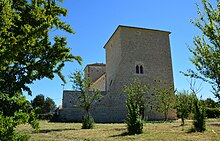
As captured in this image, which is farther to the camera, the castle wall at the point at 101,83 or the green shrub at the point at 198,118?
the castle wall at the point at 101,83

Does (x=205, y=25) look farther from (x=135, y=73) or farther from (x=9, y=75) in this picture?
(x=135, y=73)

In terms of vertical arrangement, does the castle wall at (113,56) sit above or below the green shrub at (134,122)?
above

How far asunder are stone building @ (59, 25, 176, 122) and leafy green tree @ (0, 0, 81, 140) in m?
24.6

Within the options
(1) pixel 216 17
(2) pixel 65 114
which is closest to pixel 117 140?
(1) pixel 216 17

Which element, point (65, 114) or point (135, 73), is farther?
point (135, 73)

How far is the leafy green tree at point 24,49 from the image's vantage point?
3.42 metres

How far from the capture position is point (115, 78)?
112 feet

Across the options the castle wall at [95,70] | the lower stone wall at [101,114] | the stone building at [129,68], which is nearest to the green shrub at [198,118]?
the lower stone wall at [101,114]

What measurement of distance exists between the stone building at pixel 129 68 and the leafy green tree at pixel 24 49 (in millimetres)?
24572

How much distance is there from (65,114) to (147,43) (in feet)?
56.5

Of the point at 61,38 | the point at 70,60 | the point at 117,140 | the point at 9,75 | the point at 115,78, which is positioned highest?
the point at 115,78

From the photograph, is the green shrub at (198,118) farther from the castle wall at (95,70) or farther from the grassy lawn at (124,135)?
the castle wall at (95,70)

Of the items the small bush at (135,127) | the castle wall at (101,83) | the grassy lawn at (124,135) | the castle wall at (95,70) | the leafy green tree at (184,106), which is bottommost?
the grassy lawn at (124,135)

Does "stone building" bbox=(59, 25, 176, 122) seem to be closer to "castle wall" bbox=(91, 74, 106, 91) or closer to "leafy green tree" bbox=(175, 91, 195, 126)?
"castle wall" bbox=(91, 74, 106, 91)
